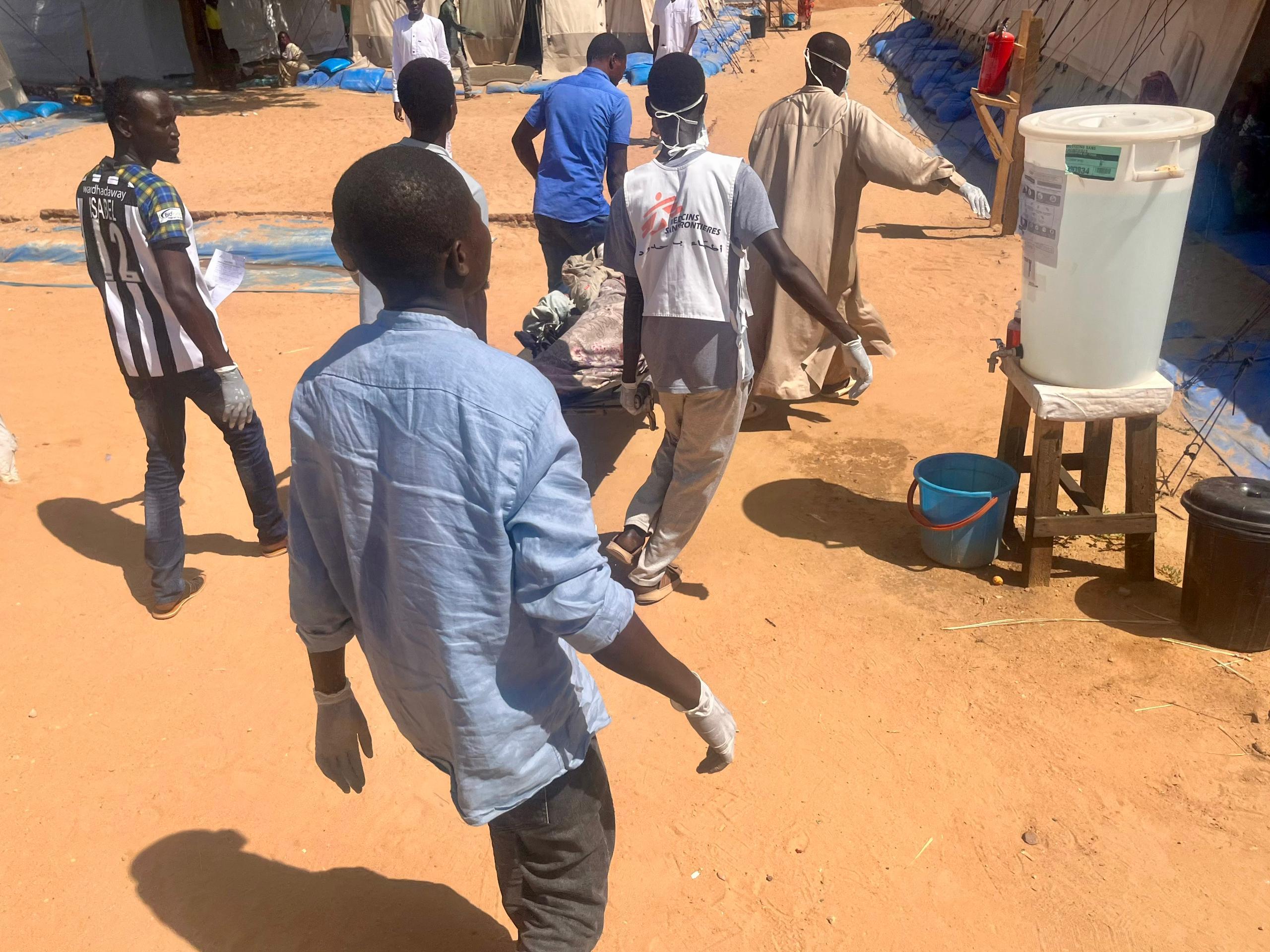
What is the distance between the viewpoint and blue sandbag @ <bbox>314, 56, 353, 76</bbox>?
55.1 ft

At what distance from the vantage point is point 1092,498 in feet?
14.1

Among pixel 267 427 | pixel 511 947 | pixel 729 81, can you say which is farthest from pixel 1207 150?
pixel 729 81

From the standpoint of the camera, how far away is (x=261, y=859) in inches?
118

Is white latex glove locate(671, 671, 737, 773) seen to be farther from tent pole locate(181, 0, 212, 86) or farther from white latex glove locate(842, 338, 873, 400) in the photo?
tent pole locate(181, 0, 212, 86)

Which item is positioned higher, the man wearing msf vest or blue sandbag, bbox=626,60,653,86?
blue sandbag, bbox=626,60,653,86

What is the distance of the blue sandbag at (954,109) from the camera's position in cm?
1178

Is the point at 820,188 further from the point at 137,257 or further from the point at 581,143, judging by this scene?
the point at 137,257

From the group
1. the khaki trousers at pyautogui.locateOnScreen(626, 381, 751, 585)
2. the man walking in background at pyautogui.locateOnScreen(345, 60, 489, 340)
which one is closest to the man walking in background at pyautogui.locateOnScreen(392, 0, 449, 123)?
the man walking in background at pyautogui.locateOnScreen(345, 60, 489, 340)

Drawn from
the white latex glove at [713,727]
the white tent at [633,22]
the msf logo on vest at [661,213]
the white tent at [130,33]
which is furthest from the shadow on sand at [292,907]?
the white tent at [130,33]

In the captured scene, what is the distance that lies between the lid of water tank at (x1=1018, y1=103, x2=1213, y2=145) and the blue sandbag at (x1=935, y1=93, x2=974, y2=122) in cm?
890

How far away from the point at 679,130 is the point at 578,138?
1883mm

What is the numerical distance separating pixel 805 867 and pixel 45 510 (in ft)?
13.4

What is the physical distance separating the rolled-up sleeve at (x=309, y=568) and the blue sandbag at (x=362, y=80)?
15.8 meters

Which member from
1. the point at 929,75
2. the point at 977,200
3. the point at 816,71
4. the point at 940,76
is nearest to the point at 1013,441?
the point at 977,200
